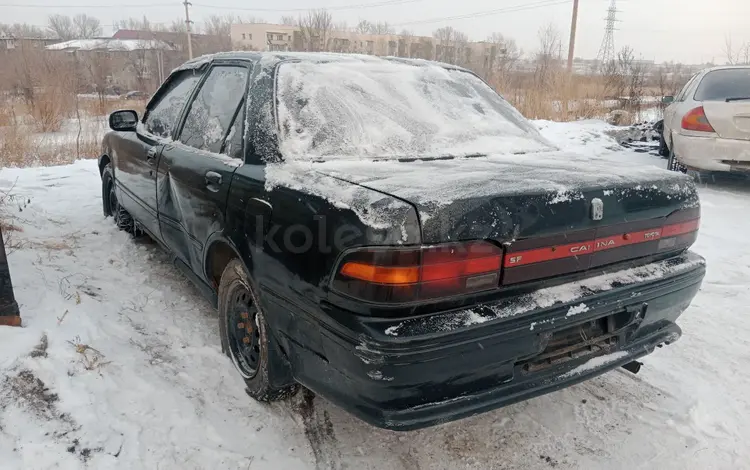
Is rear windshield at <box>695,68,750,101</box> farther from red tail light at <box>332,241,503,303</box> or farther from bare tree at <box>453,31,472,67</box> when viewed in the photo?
bare tree at <box>453,31,472,67</box>

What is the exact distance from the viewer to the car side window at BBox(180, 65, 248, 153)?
9.04ft

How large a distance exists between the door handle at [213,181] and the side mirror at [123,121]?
1.80 meters

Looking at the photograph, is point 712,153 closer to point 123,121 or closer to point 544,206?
point 544,206

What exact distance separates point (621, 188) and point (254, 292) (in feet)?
5.20

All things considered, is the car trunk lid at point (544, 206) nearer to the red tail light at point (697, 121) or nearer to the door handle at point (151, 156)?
the door handle at point (151, 156)

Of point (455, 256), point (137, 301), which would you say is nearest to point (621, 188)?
point (455, 256)

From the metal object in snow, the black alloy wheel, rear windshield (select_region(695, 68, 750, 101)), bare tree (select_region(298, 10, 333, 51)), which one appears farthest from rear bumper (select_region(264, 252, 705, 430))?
bare tree (select_region(298, 10, 333, 51))

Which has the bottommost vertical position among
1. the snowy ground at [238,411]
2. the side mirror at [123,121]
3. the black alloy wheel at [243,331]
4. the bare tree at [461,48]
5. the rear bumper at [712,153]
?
the snowy ground at [238,411]

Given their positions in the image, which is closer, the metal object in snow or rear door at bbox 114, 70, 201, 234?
the metal object in snow

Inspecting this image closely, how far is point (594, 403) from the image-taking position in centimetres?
257

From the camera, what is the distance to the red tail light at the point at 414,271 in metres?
1.67

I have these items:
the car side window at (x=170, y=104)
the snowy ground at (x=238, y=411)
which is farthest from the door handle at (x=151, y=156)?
the snowy ground at (x=238, y=411)

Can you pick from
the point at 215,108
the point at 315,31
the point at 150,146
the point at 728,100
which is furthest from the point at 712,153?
the point at 315,31

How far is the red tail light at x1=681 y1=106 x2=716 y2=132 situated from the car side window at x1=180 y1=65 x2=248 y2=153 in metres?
5.82
